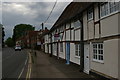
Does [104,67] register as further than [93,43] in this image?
No

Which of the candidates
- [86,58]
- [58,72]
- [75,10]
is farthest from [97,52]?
[75,10]

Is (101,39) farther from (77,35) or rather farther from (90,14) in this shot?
(77,35)

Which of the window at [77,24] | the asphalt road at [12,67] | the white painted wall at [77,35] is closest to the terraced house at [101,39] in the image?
the window at [77,24]

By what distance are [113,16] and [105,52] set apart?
202cm

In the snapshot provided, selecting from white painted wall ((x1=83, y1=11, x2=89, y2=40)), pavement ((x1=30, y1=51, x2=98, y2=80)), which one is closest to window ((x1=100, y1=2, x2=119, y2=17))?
white painted wall ((x1=83, y1=11, x2=89, y2=40))

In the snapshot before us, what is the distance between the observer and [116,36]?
417 inches

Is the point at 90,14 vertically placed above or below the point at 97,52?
above

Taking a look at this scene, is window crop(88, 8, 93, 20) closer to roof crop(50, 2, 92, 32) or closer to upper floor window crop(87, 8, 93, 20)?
upper floor window crop(87, 8, 93, 20)

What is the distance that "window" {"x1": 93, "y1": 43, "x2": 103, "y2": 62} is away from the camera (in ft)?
43.1

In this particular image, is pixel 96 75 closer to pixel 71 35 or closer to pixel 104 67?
pixel 104 67

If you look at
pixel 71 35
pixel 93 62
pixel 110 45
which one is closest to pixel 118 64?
pixel 110 45

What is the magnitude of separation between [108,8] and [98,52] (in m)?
2.85

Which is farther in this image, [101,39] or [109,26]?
[101,39]

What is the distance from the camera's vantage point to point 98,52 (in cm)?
1355
